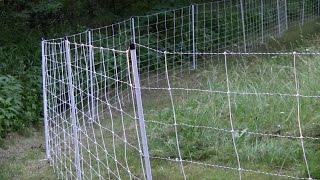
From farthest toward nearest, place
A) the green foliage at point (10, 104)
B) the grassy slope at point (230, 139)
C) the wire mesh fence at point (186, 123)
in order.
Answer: the green foliage at point (10, 104), the grassy slope at point (230, 139), the wire mesh fence at point (186, 123)

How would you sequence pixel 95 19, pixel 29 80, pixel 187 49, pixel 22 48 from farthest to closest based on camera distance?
pixel 95 19 → pixel 187 49 → pixel 22 48 → pixel 29 80

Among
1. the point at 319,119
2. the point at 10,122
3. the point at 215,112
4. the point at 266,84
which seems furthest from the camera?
the point at 10,122

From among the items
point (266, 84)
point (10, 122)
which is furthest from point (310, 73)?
point (10, 122)

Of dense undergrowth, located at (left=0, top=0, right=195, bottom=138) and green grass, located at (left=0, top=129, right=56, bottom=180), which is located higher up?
dense undergrowth, located at (left=0, top=0, right=195, bottom=138)

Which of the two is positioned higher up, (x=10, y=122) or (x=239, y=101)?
(x=239, y=101)

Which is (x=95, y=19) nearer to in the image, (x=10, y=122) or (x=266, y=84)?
(x=10, y=122)

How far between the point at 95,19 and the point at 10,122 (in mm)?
5210

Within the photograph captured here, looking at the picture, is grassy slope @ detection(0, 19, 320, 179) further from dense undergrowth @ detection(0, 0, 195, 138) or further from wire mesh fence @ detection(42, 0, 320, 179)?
dense undergrowth @ detection(0, 0, 195, 138)

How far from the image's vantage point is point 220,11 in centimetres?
1214

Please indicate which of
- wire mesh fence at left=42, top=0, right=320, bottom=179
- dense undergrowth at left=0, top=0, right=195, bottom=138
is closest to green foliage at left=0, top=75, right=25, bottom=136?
dense undergrowth at left=0, top=0, right=195, bottom=138

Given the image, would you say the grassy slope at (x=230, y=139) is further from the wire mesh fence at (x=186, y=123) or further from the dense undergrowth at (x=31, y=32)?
the dense undergrowth at (x=31, y=32)

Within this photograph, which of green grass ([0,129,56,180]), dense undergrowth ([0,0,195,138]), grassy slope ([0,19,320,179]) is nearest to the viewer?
grassy slope ([0,19,320,179])

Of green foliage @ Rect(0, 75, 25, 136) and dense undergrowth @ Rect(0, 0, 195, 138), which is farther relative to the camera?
dense undergrowth @ Rect(0, 0, 195, 138)

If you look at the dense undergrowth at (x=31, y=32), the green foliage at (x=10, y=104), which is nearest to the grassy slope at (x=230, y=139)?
the green foliage at (x=10, y=104)
